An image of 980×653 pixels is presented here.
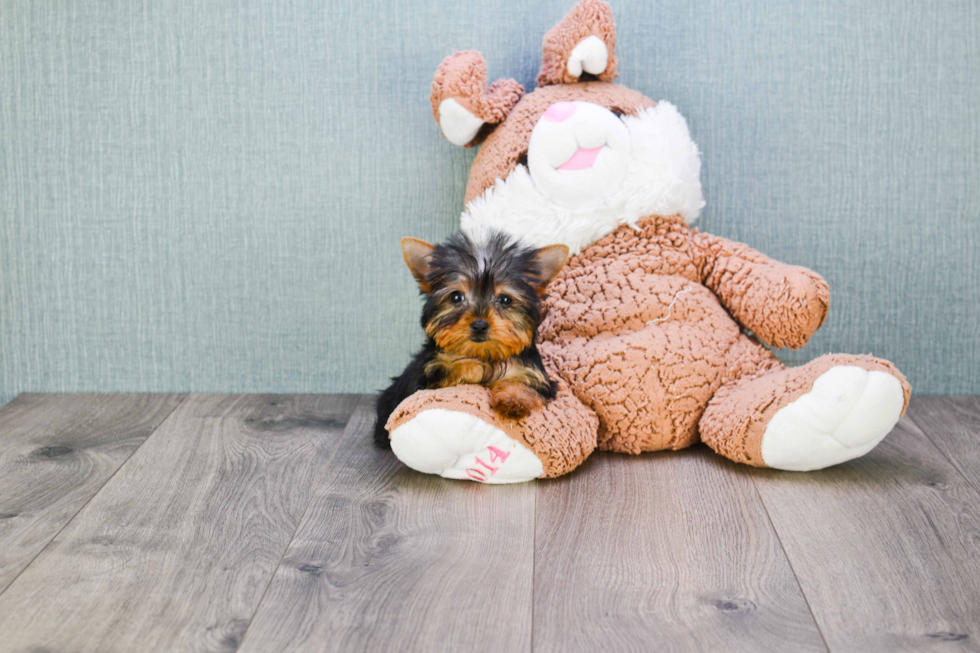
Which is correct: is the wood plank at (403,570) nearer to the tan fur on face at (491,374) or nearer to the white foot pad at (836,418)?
the tan fur on face at (491,374)

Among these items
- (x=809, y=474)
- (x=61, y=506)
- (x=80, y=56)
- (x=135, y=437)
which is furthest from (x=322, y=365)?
(x=809, y=474)

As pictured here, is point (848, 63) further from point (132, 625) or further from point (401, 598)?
point (132, 625)

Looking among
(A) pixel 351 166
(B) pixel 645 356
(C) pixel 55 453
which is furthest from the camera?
(A) pixel 351 166

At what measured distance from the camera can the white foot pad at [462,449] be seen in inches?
61.2

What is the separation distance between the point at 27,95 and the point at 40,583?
1395 mm

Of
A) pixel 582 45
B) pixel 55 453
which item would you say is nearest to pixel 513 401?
pixel 582 45

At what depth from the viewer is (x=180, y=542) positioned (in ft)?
4.72

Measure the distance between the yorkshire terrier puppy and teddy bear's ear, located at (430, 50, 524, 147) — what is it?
337 millimetres

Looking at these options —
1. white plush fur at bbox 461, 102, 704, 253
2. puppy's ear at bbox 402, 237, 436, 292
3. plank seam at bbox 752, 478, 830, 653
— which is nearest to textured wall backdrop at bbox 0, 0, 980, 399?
white plush fur at bbox 461, 102, 704, 253

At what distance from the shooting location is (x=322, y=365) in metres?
2.25

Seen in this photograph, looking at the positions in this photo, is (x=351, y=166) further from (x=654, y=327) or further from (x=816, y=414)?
(x=816, y=414)

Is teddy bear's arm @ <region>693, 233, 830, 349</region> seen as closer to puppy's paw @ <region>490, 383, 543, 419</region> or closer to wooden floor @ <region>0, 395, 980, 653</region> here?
wooden floor @ <region>0, 395, 980, 653</region>

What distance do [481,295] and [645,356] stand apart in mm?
410

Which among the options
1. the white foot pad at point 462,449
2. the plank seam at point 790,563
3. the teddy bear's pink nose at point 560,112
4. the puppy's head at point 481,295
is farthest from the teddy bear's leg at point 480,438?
the teddy bear's pink nose at point 560,112
